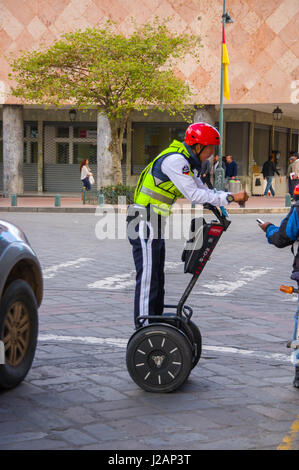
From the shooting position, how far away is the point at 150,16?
3044 centimetres

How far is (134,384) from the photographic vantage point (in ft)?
16.0

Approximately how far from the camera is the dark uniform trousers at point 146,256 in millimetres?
4914

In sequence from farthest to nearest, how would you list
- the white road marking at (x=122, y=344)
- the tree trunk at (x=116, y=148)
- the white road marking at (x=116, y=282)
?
the tree trunk at (x=116, y=148) → the white road marking at (x=116, y=282) → the white road marking at (x=122, y=344)

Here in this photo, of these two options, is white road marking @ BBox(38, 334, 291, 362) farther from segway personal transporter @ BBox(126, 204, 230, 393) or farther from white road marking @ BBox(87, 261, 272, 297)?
white road marking @ BBox(87, 261, 272, 297)

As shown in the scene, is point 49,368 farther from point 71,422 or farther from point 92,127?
point 92,127

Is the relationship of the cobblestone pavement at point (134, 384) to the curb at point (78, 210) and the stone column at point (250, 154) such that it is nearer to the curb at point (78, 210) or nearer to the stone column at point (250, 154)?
the curb at point (78, 210)

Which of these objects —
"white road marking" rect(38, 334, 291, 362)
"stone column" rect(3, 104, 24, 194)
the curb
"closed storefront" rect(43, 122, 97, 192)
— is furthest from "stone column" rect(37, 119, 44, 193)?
"white road marking" rect(38, 334, 291, 362)

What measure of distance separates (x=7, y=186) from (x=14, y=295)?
28.7 m

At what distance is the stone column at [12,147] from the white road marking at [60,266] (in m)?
21.7

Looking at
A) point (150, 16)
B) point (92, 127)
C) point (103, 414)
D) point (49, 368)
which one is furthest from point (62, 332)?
point (92, 127)

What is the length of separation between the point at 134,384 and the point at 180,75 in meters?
26.6

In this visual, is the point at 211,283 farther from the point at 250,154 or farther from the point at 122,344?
the point at 250,154

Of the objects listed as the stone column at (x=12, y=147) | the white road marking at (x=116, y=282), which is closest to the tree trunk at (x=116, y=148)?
the stone column at (x=12, y=147)

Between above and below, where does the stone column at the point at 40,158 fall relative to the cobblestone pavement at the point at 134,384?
above
